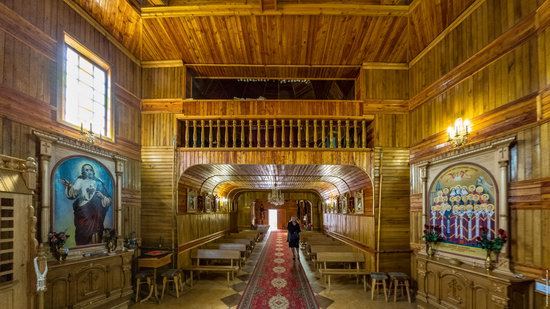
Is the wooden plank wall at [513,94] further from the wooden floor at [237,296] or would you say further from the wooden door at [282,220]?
the wooden door at [282,220]

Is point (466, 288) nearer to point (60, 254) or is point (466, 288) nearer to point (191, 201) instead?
point (60, 254)

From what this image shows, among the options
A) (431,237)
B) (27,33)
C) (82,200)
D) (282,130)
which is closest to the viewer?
(27,33)

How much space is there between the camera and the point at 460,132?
6.48 m

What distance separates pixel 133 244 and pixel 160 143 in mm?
2781

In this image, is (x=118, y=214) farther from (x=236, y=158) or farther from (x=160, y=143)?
(x=236, y=158)

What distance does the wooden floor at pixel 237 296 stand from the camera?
24.3 feet

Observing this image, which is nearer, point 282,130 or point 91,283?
point 91,283

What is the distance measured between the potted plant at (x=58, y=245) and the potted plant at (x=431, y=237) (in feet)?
23.5

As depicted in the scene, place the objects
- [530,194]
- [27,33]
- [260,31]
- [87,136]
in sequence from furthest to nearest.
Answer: [260,31] → [87,136] → [27,33] → [530,194]

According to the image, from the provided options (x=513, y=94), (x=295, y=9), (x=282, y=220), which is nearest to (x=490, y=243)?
(x=513, y=94)

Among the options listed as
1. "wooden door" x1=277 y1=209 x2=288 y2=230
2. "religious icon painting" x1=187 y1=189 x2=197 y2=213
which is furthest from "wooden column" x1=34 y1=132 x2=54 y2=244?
"wooden door" x1=277 y1=209 x2=288 y2=230

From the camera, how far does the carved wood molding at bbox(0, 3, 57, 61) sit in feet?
16.5

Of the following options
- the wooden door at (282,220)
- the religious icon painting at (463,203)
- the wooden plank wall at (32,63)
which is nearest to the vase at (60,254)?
the wooden plank wall at (32,63)

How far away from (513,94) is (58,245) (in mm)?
8108
